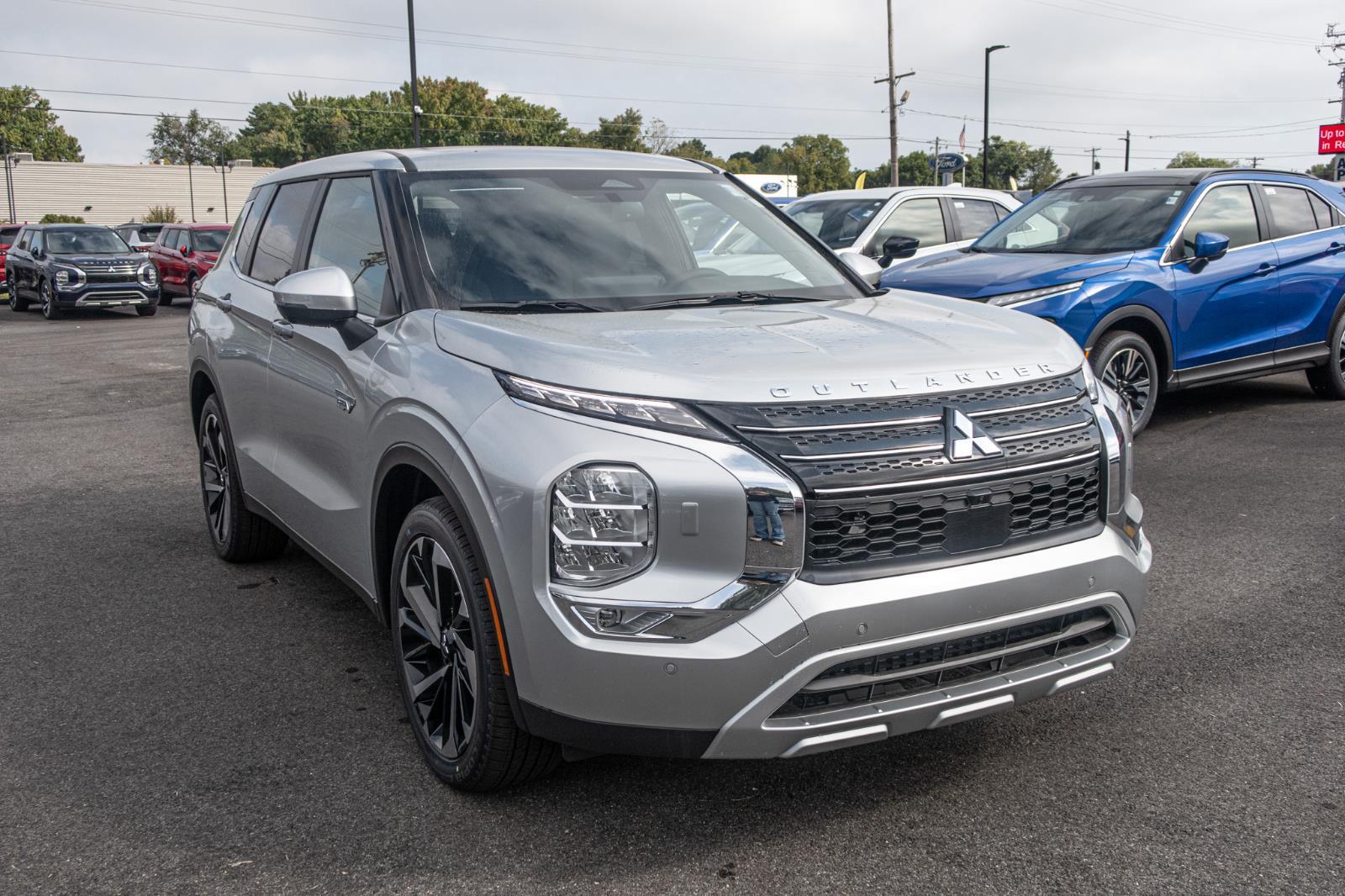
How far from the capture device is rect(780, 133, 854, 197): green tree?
10781 centimetres

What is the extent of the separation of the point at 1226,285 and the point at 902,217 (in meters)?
4.07

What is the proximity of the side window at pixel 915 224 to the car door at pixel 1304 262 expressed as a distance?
3.55m

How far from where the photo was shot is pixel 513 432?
290 cm

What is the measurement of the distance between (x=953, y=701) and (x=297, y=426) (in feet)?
8.54

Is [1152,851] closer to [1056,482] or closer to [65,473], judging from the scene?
[1056,482]

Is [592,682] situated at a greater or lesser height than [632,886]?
greater

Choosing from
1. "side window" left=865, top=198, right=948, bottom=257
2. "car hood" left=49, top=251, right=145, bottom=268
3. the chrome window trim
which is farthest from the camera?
"car hood" left=49, top=251, right=145, bottom=268

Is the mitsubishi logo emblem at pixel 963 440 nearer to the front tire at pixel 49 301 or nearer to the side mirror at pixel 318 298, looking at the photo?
the side mirror at pixel 318 298

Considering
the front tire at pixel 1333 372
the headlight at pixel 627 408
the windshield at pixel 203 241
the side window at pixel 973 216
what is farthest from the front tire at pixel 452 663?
the windshield at pixel 203 241

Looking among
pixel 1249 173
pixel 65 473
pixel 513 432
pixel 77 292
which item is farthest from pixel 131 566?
pixel 77 292

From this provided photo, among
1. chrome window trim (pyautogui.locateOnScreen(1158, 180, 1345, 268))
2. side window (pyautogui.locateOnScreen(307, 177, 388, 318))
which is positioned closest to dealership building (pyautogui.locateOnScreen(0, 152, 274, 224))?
chrome window trim (pyautogui.locateOnScreen(1158, 180, 1345, 268))

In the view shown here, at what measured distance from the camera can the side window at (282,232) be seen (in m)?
4.79

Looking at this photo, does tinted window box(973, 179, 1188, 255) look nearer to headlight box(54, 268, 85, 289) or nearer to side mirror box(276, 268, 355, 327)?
side mirror box(276, 268, 355, 327)

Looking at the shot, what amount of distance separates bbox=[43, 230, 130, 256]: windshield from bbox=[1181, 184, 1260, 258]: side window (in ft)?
69.3
